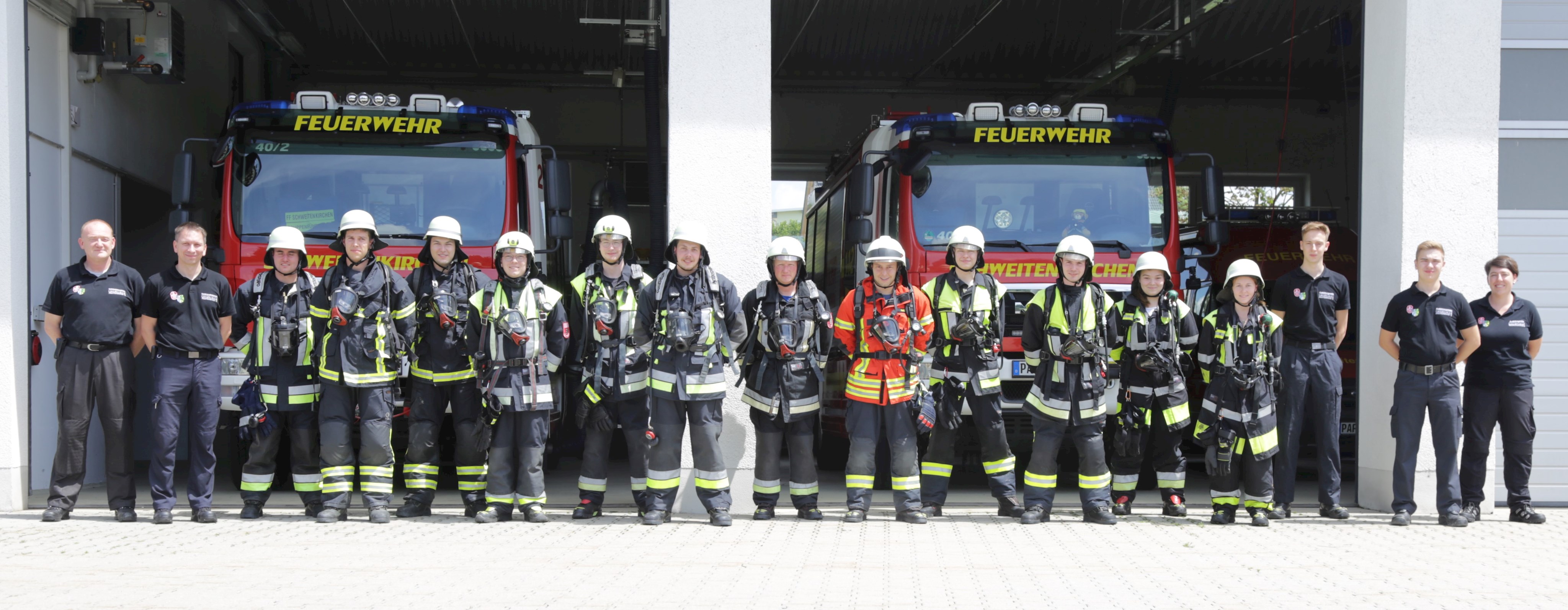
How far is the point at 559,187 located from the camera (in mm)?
8125

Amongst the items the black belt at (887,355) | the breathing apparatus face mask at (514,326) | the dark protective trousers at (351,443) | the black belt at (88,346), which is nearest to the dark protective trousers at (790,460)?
the black belt at (887,355)

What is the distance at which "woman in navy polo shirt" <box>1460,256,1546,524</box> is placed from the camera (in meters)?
7.15

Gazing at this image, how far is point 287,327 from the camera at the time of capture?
6.64 metres

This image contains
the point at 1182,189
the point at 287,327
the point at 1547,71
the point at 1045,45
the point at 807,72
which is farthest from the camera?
the point at 1182,189

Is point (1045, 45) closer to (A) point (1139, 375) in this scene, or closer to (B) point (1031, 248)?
(B) point (1031, 248)

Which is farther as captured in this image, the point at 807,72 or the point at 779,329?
the point at 807,72

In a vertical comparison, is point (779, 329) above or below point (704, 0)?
below

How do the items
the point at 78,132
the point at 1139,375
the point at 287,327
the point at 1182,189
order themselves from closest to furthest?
1. the point at 287,327
2. the point at 1139,375
3. the point at 78,132
4. the point at 1182,189

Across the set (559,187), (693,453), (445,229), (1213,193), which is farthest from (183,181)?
(1213,193)

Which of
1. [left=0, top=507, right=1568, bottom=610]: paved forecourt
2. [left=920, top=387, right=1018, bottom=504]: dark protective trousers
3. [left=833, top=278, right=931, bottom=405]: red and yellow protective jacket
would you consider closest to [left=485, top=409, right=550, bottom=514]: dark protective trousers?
[left=0, top=507, right=1568, bottom=610]: paved forecourt

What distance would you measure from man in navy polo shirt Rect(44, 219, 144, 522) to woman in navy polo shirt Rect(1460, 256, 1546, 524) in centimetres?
791

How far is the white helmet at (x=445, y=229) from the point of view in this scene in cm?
684

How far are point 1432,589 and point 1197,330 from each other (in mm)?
2343

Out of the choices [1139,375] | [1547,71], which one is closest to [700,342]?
[1139,375]
